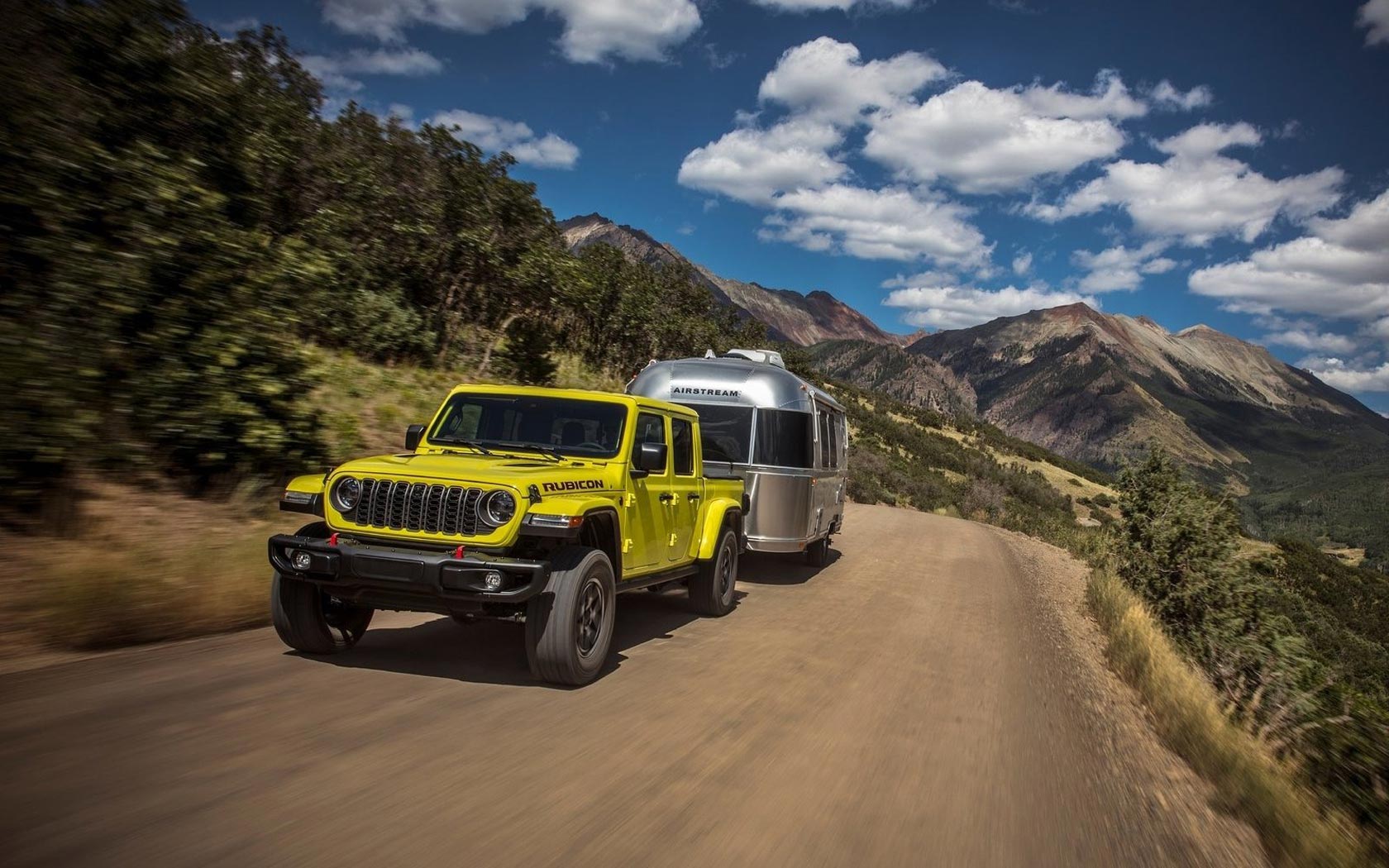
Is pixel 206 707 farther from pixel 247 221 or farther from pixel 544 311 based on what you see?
pixel 544 311

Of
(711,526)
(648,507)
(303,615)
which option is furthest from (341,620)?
(711,526)

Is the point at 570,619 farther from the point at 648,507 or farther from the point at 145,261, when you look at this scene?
the point at 145,261

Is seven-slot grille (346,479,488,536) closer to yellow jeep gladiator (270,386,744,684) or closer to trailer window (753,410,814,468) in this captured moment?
yellow jeep gladiator (270,386,744,684)

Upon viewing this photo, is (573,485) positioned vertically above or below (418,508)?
above

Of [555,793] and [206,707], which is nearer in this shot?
[555,793]

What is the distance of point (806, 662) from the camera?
265 inches

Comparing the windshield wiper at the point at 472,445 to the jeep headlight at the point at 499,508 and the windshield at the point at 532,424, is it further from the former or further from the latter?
the jeep headlight at the point at 499,508

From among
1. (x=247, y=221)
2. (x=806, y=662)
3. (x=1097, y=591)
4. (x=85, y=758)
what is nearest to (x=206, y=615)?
(x=85, y=758)

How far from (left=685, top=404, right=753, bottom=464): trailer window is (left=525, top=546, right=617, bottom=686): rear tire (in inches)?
187

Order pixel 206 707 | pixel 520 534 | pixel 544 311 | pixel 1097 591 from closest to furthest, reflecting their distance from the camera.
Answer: pixel 206 707 < pixel 520 534 < pixel 1097 591 < pixel 544 311

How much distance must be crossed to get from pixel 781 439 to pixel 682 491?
3.37m

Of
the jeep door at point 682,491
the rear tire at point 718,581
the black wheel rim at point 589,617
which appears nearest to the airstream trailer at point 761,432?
the rear tire at point 718,581

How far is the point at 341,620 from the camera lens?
5734mm

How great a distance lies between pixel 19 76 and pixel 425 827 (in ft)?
24.7
